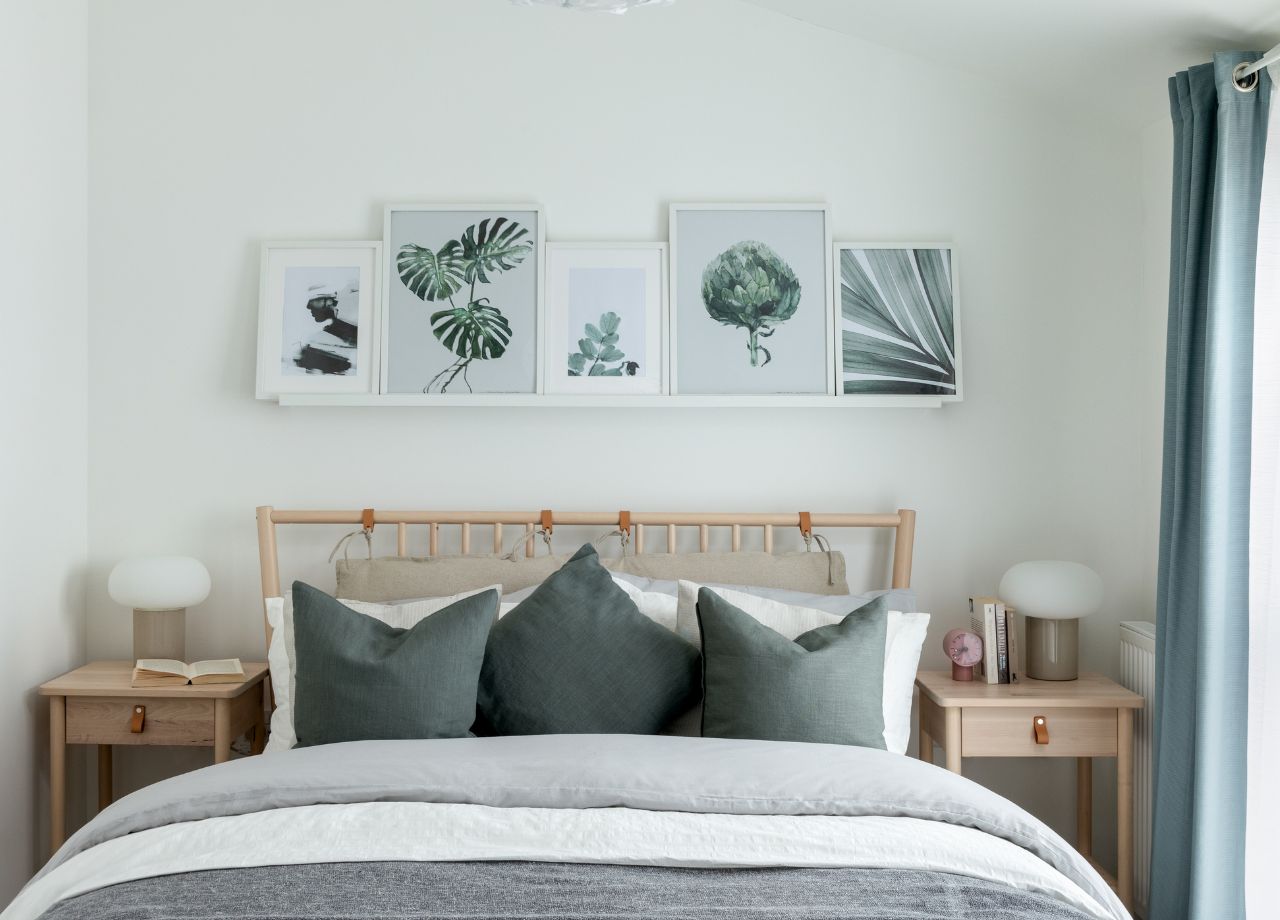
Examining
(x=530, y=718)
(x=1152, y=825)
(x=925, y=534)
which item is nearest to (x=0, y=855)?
(x=530, y=718)

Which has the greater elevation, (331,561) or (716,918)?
(331,561)

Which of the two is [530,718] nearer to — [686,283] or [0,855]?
[686,283]

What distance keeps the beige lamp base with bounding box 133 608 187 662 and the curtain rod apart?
3.02m

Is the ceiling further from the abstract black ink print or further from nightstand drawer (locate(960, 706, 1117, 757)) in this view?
nightstand drawer (locate(960, 706, 1117, 757))

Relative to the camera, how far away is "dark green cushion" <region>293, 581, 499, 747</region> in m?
2.31

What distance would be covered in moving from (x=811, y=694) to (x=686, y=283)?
131 cm

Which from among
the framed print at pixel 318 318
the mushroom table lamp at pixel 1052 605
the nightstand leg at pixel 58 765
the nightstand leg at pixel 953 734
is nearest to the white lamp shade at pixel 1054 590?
the mushroom table lamp at pixel 1052 605

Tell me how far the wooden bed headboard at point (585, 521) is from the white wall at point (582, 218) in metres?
0.12

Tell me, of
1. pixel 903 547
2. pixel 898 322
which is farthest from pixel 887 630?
pixel 898 322

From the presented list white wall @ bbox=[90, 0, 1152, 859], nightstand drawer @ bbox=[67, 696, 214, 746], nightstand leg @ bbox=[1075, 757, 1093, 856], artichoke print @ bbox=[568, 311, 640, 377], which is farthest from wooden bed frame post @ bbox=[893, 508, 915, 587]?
nightstand drawer @ bbox=[67, 696, 214, 746]

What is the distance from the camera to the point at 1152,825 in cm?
262

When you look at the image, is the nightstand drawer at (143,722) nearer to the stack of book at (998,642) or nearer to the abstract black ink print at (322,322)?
the abstract black ink print at (322,322)

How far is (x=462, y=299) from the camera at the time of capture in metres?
3.07

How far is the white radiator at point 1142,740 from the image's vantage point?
2.77 metres
